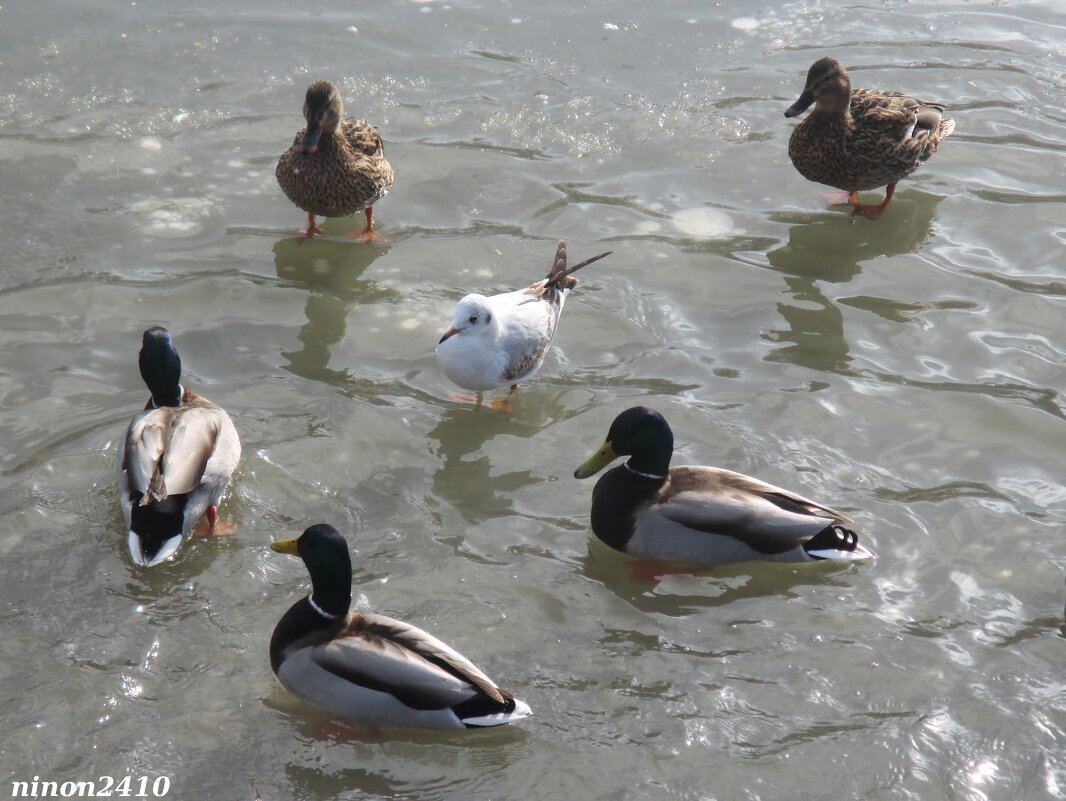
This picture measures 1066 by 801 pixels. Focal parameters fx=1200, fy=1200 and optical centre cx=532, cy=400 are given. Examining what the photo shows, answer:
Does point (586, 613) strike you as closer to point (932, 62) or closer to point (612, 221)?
point (612, 221)

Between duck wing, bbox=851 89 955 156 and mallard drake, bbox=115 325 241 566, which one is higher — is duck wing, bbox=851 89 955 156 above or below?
above

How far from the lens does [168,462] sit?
18.2 ft

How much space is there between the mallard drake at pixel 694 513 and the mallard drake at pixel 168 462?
176cm

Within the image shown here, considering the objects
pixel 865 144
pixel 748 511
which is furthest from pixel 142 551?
pixel 865 144

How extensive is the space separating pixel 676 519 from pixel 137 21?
7297 millimetres

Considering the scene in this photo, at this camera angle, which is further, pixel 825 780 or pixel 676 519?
pixel 676 519

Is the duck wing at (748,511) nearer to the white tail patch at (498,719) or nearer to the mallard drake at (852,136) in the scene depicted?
the white tail patch at (498,719)

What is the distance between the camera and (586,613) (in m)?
5.44

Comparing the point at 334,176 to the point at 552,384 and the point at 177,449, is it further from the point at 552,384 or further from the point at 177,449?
the point at 177,449

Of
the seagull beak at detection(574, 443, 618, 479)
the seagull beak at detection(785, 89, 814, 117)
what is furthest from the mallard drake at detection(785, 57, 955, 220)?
the seagull beak at detection(574, 443, 618, 479)

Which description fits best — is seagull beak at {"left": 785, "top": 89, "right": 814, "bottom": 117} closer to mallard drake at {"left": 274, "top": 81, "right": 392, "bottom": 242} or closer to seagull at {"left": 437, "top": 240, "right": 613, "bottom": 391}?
seagull at {"left": 437, "top": 240, "right": 613, "bottom": 391}

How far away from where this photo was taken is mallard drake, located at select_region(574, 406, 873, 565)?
18.3 feet

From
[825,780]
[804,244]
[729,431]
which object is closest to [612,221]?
[804,244]

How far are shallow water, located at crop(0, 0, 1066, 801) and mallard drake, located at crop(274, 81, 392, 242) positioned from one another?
0.31m
